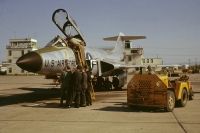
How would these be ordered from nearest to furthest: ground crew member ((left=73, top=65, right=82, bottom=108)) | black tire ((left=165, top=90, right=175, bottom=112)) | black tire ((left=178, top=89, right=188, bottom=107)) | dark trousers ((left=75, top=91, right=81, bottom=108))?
black tire ((left=165, top=90, right=175, bottom=112)) < black tire ((left=178, top=89, right=188, bottom=107)) < dark trousers ((left=75, top=91, right=81, bottom=108)) < ground crew member ((left=73, top=65, right=82, bottom=108))

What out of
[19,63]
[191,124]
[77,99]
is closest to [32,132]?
[191,124]

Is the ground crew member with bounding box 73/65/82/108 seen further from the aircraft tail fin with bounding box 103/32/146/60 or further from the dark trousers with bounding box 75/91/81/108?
the aircraft tail fin with bounding box 103/32/146/60

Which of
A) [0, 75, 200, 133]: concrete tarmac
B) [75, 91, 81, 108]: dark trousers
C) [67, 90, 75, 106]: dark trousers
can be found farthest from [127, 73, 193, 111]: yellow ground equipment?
[67, 90, 75, 106]: dark trousers

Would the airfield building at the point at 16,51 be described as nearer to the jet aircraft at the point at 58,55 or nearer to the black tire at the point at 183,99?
the jet aircraft at the point at 58,55

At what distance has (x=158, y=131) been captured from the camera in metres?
8.20

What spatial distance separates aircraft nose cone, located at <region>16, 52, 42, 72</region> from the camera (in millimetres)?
13930

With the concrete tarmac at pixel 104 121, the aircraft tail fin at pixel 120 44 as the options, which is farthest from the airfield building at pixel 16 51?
the concrete tarmac at pixel 104 121

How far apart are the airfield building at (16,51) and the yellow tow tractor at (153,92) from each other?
85.8 m

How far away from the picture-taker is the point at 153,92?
1202 centimetres

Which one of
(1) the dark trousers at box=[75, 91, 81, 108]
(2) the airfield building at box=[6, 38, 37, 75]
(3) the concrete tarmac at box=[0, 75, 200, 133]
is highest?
(2) the airfield building at box=[6, 38, 37, 75]

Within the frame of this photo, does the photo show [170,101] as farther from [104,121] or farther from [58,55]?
[58,55]

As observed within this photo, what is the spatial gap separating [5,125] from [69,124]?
174cm

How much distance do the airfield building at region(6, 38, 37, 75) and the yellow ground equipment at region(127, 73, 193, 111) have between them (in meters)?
85.8

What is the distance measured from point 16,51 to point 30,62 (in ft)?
301
